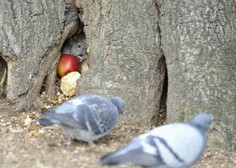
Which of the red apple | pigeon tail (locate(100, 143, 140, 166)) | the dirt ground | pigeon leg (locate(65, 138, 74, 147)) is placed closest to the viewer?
pigeon tail (locate(100, 143, 140, 166))

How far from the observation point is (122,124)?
6.08 metres

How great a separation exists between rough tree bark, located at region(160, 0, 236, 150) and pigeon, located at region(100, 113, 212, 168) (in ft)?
4.31

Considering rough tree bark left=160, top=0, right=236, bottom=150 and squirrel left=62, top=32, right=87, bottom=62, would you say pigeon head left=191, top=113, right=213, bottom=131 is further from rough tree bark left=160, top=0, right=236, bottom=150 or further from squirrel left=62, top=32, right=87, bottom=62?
squirrel left=62, top=32, right=87, bottom=62

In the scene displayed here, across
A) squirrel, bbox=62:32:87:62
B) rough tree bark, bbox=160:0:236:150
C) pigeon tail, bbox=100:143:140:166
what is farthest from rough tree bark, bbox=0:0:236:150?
pigeon tail, bbox=100:143:140:166

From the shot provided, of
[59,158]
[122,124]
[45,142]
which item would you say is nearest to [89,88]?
[122,124]

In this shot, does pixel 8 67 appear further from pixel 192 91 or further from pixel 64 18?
pixel 192 91

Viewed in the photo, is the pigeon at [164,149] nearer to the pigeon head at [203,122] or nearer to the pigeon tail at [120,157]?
the pigeon tail at [120,157]

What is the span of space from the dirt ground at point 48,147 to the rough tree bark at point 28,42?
24 cm

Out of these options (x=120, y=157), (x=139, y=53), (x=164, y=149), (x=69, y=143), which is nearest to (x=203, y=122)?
(x=164, y=149)

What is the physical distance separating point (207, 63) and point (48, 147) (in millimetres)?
1611

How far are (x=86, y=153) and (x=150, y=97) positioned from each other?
1209mm

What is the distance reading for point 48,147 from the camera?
530cm

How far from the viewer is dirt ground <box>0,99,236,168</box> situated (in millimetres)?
4918

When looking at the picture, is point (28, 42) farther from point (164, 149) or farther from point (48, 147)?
point (164, 149)
